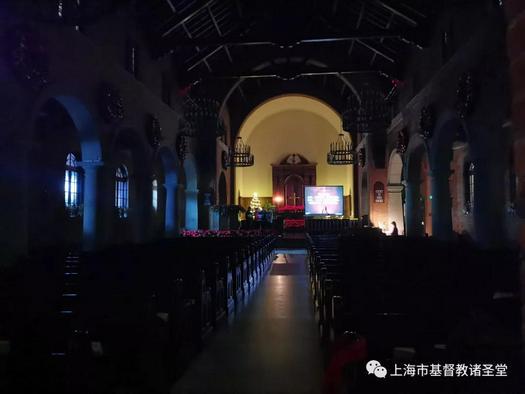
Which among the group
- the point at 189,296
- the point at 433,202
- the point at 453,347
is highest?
the point at 433,202

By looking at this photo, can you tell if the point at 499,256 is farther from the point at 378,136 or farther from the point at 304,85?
the point at 304,85

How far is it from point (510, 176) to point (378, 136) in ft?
28.7

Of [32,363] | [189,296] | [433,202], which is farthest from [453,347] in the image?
[433,202]

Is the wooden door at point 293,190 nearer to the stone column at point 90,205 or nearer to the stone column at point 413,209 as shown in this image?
the stone column at point 413,209

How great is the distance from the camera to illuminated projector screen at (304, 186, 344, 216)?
22609 millimetres

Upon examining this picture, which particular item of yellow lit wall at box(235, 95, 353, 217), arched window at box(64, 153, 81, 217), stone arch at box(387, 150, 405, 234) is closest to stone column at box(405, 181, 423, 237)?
stone arch at box(387, 150, 405, 234)

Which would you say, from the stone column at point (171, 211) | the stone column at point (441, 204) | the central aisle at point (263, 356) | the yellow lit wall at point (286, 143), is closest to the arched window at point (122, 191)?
the stone column at point (171, 211)

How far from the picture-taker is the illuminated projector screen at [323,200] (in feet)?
74.2

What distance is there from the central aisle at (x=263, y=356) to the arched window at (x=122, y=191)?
33.4ft

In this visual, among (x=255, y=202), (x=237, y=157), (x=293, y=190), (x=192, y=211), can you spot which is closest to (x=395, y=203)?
(x=237, y=157)

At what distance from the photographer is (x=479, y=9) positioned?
A: 10008 mm

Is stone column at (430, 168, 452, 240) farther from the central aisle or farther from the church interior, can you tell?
the central aisle

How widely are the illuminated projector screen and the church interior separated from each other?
0.17m

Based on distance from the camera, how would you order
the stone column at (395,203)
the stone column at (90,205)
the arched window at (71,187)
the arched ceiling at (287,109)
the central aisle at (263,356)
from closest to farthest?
the central aisle at (263,356) < the stone column at (90,205) < the arched window at (71,187) < the stone column at (395,203) < the arched ceiling at (287,109)
